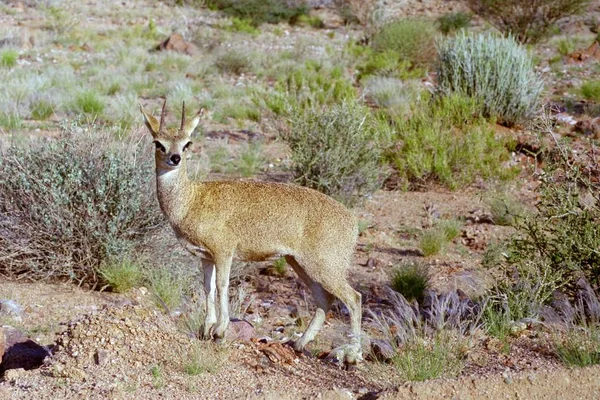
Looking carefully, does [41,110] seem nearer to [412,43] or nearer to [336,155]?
[336,155]

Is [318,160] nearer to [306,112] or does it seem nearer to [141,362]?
[306,112]

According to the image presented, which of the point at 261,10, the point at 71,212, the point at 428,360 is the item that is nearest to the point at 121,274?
the point at 71,212

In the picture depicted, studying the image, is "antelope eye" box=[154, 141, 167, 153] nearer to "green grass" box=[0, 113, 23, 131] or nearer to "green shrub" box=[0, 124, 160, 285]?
"green shrub" box=[0, 124, 160, 285]

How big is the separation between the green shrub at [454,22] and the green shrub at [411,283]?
23.7 metres

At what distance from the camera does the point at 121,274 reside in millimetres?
8406

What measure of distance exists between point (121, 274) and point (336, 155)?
14.5 feet

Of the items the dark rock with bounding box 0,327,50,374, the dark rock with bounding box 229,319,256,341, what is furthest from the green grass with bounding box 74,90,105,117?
the dark rock with bounding box 229,319,256,341

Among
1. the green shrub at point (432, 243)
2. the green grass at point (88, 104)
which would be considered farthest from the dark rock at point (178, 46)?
the green shrub at point (432, 243)

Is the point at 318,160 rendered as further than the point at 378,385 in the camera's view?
Yes

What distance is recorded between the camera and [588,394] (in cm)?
572

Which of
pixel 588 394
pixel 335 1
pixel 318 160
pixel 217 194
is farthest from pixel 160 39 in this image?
pixel 588 394

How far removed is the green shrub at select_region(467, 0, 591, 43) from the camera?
26578mm

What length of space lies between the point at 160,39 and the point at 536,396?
23803 millimetres

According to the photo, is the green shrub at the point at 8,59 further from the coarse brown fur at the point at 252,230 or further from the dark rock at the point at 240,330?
the coarse brown fur at the point at 252,230
